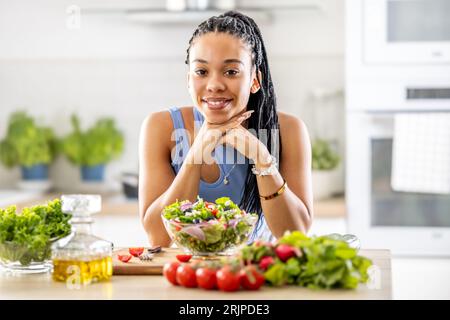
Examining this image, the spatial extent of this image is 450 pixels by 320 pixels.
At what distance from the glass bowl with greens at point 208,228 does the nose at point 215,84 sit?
1.26ft

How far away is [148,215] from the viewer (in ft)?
7.80

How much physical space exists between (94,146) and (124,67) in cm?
45

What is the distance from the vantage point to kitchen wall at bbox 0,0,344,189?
417cm

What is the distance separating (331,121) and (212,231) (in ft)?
7.99

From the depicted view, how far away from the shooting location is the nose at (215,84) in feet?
7.14

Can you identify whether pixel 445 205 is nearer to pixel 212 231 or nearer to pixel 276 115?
pixel 276 115

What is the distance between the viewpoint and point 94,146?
4.29 metres

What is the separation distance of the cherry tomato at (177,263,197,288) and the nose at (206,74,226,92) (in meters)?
0.66

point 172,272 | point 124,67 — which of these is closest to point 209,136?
point 172,272

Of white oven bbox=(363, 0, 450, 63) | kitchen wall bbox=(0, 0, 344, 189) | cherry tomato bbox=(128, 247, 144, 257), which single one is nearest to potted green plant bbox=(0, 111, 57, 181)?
kitchen wall bbox=(0, 0, 344, 189)

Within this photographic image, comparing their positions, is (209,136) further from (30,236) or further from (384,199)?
(384,199)
